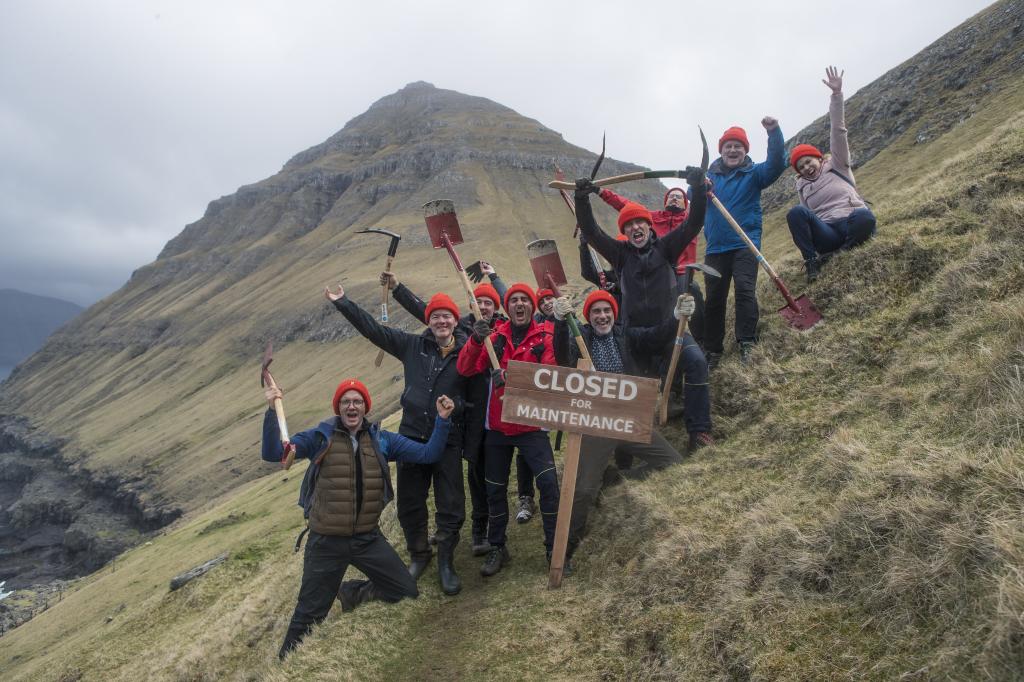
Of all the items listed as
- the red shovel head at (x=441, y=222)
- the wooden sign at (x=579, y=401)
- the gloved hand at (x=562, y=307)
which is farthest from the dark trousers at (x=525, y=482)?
the red shovel head at (x=441, y=222)

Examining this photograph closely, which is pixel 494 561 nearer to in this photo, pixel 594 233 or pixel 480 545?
pixel 480 545

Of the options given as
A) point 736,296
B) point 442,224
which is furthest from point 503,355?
point 442,224

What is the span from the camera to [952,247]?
8516mm

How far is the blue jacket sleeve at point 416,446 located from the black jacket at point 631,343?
72.1 inches

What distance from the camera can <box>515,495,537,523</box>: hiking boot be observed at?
30.9 feet

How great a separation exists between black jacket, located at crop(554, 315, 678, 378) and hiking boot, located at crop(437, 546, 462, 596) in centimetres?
318

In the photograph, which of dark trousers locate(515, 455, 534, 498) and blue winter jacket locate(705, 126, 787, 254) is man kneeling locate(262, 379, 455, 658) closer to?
dark trousers locate(515, 455, 534, 498)

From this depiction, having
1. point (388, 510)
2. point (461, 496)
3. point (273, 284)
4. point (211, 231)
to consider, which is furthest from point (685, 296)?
point (211, 231)

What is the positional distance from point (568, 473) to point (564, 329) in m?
1.88

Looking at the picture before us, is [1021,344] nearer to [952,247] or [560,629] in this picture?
[952,247]

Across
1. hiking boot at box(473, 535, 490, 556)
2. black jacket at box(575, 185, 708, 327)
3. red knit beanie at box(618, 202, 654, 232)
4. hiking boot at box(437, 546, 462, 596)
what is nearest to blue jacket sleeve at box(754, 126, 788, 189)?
black jacket at box(575, 185, 708, 327)

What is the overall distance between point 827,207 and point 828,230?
436 mm

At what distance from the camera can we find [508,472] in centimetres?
809

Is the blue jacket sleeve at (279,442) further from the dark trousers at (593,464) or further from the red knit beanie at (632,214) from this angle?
the red knit beanie at (632,214)
